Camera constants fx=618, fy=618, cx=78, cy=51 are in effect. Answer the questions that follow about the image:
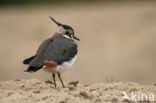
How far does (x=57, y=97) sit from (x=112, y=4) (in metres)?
21.1

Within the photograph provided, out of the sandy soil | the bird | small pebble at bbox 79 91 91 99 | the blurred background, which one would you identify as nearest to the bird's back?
the bird

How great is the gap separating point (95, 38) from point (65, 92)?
14.0 meters

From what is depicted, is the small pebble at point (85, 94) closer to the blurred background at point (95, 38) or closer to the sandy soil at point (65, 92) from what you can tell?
the sandy soil at point (65, 92)

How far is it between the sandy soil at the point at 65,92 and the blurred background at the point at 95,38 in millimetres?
7525

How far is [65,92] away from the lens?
36.3ft

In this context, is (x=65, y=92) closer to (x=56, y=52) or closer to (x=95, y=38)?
(x=56, y=52)

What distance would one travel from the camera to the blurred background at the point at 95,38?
72.4ft

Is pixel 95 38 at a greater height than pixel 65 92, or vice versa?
pixel 95 38

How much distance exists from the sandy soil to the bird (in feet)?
1.39

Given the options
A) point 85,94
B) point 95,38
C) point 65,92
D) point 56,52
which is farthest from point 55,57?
point 95,38

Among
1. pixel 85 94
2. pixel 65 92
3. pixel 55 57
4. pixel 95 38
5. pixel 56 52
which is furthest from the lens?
pixel 95 38

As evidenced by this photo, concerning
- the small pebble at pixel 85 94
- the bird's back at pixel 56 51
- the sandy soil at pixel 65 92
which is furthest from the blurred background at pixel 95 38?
the small pebble at pixel 85 94

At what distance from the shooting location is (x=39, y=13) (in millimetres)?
29672

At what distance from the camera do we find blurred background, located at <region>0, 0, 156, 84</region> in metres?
22.1
